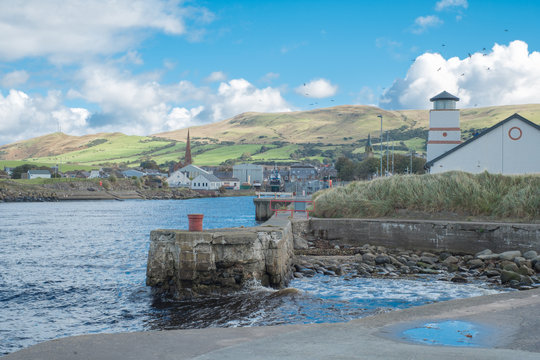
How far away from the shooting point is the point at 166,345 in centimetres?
678

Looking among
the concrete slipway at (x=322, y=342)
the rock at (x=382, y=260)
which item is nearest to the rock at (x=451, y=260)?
the rock at (x=382, y=260)

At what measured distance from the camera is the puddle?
671cm

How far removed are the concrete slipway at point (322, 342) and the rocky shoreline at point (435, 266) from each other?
6.64 meters

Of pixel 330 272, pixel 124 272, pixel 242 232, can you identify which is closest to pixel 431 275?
pixel 330 272

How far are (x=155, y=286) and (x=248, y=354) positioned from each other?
317 inches

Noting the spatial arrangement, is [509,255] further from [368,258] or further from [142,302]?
[142,302]

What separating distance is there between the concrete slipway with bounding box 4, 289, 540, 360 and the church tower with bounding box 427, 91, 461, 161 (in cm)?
3683

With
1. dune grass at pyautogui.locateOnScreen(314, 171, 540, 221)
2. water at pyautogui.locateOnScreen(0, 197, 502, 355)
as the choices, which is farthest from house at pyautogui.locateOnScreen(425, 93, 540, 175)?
water at pyautogui.locateOnScreen(0, 197, 502, 355)

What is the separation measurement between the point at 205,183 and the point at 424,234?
122003mm

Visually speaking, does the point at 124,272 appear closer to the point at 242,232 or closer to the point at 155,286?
the point at 155,286

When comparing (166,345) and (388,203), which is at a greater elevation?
(388,203)

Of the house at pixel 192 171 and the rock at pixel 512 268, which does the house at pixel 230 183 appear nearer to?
the house at pixel 192 171

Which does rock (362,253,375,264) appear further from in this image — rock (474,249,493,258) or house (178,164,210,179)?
house (178,164,210,179)

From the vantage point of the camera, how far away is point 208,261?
42.8ft
